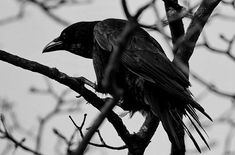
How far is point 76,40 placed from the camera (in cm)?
697

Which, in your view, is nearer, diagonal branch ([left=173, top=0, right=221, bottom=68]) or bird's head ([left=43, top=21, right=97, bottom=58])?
diagonal branch ([left=173, top=0, right=221, bottom=68])

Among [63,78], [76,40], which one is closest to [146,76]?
[63,78]

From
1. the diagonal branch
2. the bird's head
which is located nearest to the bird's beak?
the bird's head

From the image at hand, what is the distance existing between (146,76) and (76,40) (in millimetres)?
1745

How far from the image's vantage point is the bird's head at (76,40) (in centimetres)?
686

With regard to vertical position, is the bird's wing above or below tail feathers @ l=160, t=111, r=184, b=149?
above

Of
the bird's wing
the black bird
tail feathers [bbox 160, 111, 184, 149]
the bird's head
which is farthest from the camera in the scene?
the bird's head

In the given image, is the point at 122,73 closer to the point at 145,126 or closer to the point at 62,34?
the point at 145,126

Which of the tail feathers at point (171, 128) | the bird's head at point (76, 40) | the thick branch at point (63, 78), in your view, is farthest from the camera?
the bird's head at point (76, 40)

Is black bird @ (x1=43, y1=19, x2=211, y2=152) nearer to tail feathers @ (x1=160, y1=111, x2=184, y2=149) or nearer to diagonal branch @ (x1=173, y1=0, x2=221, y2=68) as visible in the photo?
tail feathers @ (x1=160, y1=111, x2=184, y2=149)

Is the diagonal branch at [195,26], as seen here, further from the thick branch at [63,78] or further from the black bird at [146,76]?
the thick branch at [63,78]

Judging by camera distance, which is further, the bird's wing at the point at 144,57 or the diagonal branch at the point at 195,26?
the diagonal branch at the point at 195,26

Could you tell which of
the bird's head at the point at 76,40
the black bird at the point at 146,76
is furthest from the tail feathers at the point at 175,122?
the bird's head at the point at 76,40

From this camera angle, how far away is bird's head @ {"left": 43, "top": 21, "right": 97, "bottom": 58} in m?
6.86
